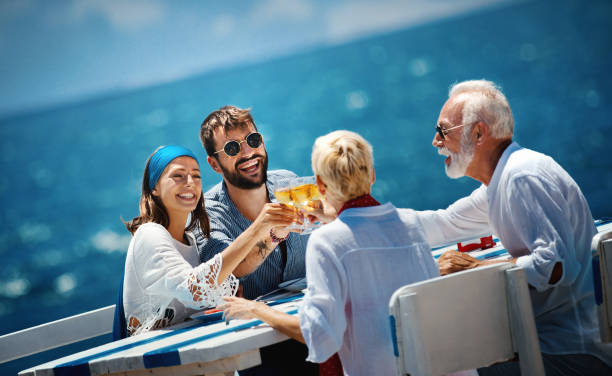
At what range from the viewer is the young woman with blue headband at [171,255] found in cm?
214

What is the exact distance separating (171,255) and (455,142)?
115cm

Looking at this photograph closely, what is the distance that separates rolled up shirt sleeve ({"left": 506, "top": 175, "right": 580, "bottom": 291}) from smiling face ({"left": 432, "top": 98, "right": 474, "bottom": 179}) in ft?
0.98

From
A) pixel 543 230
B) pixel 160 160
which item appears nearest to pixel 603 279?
pixel 543 230

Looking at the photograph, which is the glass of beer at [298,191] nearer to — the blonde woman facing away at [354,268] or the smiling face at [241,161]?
the blonde woman facing away at [354,268]

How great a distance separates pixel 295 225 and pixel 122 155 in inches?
225

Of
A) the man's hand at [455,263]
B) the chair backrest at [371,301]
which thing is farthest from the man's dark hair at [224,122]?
the chair backrest at [371,301]

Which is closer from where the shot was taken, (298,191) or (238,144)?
(298,191)

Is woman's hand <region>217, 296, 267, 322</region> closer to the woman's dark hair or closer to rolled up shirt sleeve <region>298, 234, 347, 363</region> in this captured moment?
rolled up shirt sleeve <region>298, 234, 347, 363</region>

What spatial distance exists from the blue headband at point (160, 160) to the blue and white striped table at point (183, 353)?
0.73 metres

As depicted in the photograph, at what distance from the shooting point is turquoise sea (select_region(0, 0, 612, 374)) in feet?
22.0

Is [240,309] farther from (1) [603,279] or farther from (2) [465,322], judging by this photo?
(1) [603,279]

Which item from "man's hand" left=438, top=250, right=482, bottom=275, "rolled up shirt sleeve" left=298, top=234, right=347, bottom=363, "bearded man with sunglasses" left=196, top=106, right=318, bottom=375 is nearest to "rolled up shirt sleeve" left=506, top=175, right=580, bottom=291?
"man's hand" left=438, top=250, right=482, bottom=275

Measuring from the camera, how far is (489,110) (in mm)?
2182

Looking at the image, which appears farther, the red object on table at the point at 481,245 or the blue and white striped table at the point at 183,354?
the red object on table at the point at 481,245
